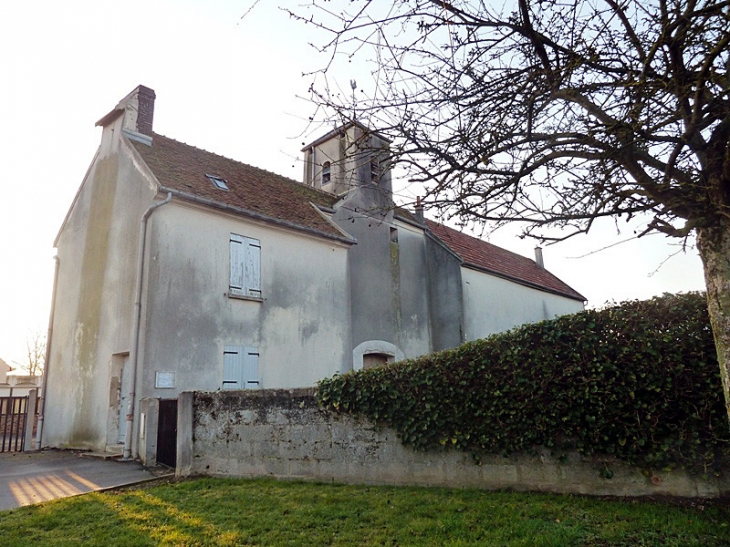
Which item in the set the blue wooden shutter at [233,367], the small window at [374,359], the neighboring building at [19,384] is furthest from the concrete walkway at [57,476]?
the neighboring building at [19,384]

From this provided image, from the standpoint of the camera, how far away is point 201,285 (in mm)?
12609

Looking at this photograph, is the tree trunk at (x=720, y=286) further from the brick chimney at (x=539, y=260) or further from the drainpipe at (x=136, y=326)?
the brick chimney at (x=539, y=260)

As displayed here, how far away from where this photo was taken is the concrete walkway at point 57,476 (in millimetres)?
7961

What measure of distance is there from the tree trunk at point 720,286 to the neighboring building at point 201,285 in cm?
534

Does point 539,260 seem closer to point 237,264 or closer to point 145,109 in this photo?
point 237,264

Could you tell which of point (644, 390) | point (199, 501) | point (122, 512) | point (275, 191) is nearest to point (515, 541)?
point (644, 390)

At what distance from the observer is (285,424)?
8.45m

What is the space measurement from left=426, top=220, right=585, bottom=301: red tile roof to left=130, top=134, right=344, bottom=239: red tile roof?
5226 mm

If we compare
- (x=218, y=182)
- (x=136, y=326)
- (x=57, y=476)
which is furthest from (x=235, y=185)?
(x=57, y=476)

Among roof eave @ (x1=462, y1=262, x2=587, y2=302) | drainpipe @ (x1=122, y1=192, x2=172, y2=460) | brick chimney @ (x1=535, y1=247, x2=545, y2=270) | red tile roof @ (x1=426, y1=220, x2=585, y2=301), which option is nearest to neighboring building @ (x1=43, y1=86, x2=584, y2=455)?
drainpipe @ (x1=122, y1=192, x2=172, y2=460)

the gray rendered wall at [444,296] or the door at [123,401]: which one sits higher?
the gray rendered wall at [444,296]

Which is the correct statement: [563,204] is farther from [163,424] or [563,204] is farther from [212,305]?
[212,305]

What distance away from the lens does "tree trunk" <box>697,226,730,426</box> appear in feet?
13.5

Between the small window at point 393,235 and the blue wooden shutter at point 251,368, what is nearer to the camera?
the blue wooden shutter at point 251,368
